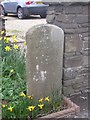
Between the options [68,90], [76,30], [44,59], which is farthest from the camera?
[68,90]

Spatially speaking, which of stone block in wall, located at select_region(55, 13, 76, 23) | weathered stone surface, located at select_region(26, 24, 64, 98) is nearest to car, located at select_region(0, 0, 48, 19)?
stone block in wall, located at select_region(55, 13, 76, 23)

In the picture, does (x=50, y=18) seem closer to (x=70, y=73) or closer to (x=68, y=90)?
(x=70, y=73)

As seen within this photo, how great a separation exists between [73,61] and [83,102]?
62 cm

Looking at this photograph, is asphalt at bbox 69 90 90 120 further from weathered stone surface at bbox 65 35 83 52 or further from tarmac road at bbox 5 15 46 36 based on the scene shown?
tarmac road at bbox 5 15 46 36

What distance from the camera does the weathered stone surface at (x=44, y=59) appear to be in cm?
343

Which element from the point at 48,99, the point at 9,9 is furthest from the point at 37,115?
the point at 9,9

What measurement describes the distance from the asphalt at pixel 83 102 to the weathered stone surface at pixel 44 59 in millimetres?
443

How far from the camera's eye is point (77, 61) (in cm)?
404

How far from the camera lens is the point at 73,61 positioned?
13.1 feet

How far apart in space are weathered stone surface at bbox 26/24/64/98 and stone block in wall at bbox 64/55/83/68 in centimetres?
28

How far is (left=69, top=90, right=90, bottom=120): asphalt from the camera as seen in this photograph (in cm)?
365

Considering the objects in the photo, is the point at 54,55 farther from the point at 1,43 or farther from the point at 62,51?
the point at 1,43

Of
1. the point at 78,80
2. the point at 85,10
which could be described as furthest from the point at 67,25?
the point at 78,80

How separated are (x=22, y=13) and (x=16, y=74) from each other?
1049cm
